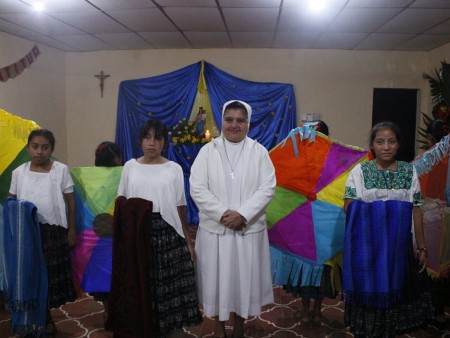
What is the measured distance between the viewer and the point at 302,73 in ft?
19.6

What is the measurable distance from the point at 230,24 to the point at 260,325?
11.5ft

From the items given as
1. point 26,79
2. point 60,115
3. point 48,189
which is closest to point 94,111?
point 60,115

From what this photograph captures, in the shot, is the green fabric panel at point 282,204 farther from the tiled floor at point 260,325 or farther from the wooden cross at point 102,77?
the wooden cross at point 102,77

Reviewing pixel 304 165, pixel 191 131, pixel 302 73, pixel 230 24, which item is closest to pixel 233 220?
pixel 304 165

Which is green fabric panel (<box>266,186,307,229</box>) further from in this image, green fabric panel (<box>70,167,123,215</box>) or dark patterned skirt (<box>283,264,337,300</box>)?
green fabric panel (<box>70,167,123,215</box>)

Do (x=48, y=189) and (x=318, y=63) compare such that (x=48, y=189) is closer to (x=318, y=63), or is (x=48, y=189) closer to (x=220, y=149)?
(x=220, y=149)

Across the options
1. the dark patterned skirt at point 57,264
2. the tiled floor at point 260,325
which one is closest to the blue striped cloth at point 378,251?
the tiled floor at point 260,325

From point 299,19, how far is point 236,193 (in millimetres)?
2959

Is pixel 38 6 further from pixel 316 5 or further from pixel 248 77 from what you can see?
pixel 248 77

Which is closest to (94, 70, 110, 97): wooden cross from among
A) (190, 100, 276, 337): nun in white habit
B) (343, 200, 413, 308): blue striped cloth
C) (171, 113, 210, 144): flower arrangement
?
(171, 113, 210, 144): flower arrangement

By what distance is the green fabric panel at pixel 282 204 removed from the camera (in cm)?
239

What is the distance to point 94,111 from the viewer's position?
636 centimetres

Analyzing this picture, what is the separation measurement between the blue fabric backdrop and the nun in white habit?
363 cm

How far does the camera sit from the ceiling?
3818 millimetres
